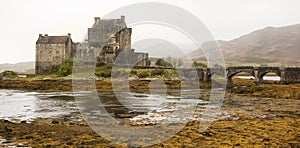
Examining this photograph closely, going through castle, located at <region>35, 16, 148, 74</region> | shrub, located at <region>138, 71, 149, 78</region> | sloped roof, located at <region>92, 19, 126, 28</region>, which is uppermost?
sloped roof, located at <region>92, 19, 126, 28</region>

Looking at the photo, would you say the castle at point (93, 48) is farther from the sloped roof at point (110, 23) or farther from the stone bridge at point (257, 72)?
the stone bridge at point (257, 72)

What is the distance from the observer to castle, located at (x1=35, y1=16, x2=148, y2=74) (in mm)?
72750

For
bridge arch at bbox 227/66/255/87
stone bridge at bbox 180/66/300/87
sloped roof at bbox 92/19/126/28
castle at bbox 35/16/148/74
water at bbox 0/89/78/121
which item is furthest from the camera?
sloped roof at bbox 92/19/126/28

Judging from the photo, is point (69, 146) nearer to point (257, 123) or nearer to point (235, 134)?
point (235, 134)

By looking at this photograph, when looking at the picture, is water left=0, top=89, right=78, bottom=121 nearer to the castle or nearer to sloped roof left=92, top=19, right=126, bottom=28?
the castle

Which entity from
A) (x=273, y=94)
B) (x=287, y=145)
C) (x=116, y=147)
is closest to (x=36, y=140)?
(x=116, y=147)

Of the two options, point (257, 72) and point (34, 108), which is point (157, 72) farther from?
point (34, 108)

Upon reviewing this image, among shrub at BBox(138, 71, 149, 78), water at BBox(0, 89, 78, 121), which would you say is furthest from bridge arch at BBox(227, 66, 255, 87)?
water at BBox(0, 89, 78, 121)

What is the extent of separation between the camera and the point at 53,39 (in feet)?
244

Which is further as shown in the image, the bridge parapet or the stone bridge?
Result: the stone bridge

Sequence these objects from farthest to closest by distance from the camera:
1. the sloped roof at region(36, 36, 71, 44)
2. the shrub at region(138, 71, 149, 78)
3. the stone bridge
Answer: the sloped roof at region(36, 36, 71, 44)
the shrub at region(138, 71, 149, 78)
the stone bridge

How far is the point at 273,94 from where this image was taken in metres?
35.6

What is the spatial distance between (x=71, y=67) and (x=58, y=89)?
19.2 metres

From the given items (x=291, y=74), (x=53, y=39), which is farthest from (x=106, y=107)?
(x=53, y=39)
